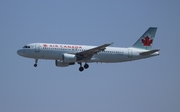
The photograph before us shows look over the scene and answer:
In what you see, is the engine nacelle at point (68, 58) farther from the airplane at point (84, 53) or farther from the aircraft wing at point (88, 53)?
the aircraft wing at point (88, 53)

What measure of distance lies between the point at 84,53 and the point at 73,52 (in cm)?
219

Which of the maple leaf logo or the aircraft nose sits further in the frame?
the maple leaf logo

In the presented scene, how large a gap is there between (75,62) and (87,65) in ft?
7.08

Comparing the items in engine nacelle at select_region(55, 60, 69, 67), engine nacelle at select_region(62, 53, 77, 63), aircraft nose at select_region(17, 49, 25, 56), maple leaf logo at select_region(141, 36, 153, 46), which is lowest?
engine nacelle at select_region(55, 60, 69, 67)

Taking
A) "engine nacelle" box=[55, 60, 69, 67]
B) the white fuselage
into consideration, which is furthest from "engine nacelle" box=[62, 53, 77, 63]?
"engine nacelle" box=[55, 60, 69, 67]

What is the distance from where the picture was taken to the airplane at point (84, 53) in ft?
221

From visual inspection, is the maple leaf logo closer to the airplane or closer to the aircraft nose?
the airplane

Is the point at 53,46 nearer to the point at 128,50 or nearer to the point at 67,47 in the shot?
the point at 67,47

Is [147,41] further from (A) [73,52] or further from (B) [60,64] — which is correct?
(B) [60,64]

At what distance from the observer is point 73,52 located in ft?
228

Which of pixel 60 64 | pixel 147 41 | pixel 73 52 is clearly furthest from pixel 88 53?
pixel 147 41

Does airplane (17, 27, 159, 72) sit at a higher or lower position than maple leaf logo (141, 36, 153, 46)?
lower

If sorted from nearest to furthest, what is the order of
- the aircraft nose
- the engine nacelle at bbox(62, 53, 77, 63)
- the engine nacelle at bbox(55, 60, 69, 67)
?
the engine nacelle at bbox(62, 53, 77, 63)
the aircraft nose
the engine nacelle at bbox(55, 60, 69, 67)

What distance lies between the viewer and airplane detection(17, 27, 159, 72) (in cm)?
6744
